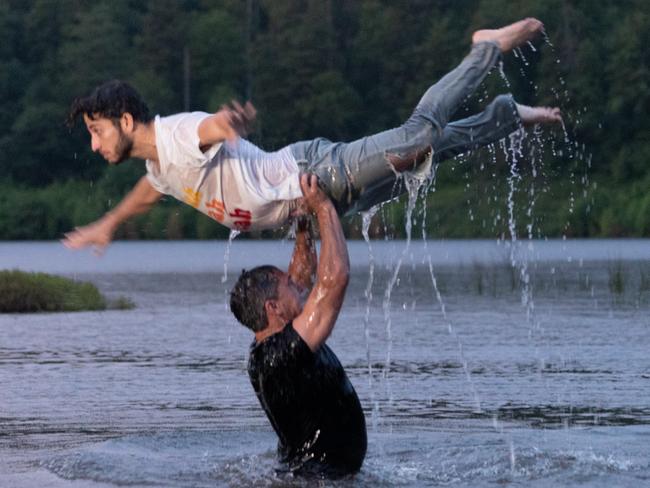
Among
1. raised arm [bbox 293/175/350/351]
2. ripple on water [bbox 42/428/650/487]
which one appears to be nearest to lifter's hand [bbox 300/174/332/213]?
raised arm [bbox 293/175/350/351]

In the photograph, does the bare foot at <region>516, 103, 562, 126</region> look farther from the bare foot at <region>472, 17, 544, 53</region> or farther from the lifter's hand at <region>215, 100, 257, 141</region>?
the lifter's hand at <region>215, 100, 257, 141</region>

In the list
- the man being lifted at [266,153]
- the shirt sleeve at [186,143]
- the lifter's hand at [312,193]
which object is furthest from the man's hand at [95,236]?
the lifter's hand at [312,193]

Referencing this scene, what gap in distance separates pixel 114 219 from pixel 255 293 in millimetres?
1125

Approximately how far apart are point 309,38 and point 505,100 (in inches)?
2851

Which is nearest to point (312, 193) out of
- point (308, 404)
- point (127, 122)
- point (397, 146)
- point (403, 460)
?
point (397, 146)

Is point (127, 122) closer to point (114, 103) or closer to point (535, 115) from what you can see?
point (114, 103)

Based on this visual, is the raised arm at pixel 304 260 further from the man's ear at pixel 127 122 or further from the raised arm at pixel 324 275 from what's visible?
the man's ear at pixel 127 122

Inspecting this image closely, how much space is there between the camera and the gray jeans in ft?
30.6

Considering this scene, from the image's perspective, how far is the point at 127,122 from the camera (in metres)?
Result: 9.16

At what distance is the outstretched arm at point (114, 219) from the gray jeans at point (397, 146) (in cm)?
88

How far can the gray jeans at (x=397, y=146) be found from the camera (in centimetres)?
933

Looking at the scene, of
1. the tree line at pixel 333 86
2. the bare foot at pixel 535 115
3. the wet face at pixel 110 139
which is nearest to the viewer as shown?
the wet face at pixel 110 139

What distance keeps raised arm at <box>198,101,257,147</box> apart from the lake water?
2.33 meters

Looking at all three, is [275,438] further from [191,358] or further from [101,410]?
[191,358]
